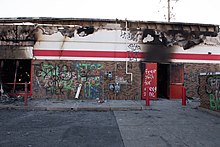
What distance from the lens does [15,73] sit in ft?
50.5

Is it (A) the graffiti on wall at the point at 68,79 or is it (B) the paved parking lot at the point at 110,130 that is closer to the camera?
(B) the paved parking lot at the point at 110,130

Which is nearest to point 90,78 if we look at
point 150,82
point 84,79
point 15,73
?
point 84,79

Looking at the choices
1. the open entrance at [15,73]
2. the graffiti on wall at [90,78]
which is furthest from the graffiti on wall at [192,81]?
the open entrance at [15,73]

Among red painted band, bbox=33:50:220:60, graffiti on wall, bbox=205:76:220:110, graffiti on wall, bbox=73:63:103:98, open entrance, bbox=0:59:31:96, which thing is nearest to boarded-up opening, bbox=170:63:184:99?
red painted band, bbox=33:50:220:60

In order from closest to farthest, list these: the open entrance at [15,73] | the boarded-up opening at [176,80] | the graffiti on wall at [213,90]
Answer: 1. the graffiti on wall at [213,90]
2. the open entrance at [15,73]
3. the boarded-up opening at [176,80]

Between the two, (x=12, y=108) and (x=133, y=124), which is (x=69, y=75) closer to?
(x=12, y=108)

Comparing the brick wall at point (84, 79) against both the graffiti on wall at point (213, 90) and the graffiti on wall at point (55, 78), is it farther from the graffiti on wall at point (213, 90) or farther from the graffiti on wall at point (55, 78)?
the graffiti on wall at point (213, 90)

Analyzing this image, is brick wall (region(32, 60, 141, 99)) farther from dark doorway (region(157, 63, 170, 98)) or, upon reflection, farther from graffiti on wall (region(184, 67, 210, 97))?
graffiti on wall (region(184, 67, 210, 97))

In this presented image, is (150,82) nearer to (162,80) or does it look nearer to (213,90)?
(162,80)

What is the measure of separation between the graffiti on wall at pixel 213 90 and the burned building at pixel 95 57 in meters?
4.46

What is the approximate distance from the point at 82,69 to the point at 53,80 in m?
1.95

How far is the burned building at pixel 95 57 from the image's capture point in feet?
49.0

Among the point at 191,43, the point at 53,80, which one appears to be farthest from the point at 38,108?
the point at 191,43

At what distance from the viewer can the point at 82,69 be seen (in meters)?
15.2
